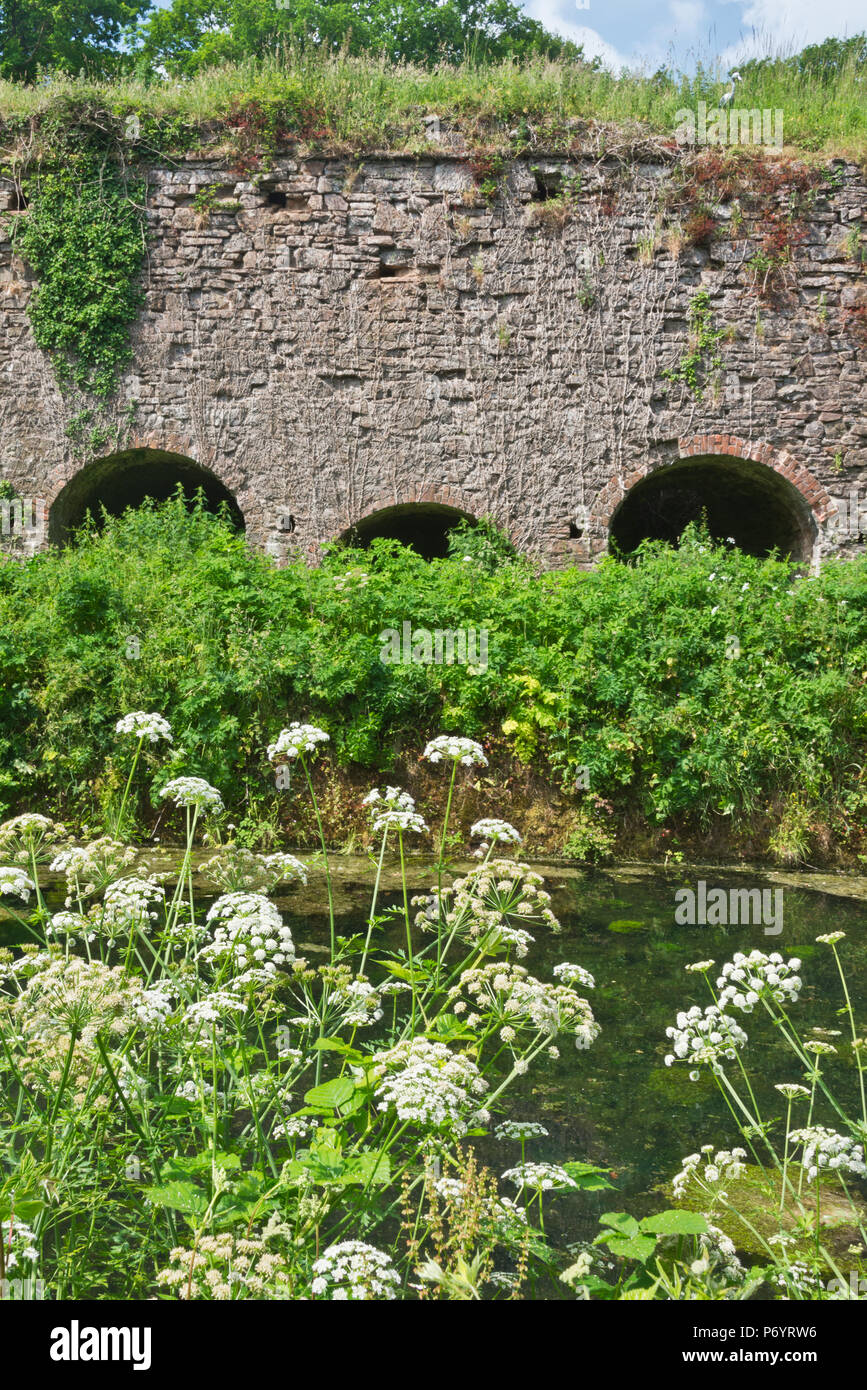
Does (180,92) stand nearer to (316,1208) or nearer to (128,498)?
(128,498)

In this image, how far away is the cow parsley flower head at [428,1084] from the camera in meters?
1.74

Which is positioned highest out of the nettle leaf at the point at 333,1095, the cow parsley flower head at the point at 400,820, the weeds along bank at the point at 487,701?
the weeds along bank at the point at 487,701

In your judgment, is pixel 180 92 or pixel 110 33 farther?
pixel 110 33

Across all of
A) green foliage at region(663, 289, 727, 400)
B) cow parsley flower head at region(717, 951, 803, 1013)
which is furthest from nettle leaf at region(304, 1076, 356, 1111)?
green foliage at region(663, 289, 727, 400)

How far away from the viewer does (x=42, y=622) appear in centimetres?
758

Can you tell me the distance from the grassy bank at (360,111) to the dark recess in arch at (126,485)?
138 inches

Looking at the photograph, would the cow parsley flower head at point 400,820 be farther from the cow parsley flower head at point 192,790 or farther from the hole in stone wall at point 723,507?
the hole in stone wall at point 723,507

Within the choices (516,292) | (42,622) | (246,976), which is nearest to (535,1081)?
(246,976)

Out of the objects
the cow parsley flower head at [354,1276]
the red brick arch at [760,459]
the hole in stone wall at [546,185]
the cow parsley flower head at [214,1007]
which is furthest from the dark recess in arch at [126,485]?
the cow parsley flower head at [354,1276]

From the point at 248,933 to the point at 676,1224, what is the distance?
107cm

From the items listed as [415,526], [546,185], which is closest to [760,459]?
[546,185]

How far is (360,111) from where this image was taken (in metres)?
11.2
